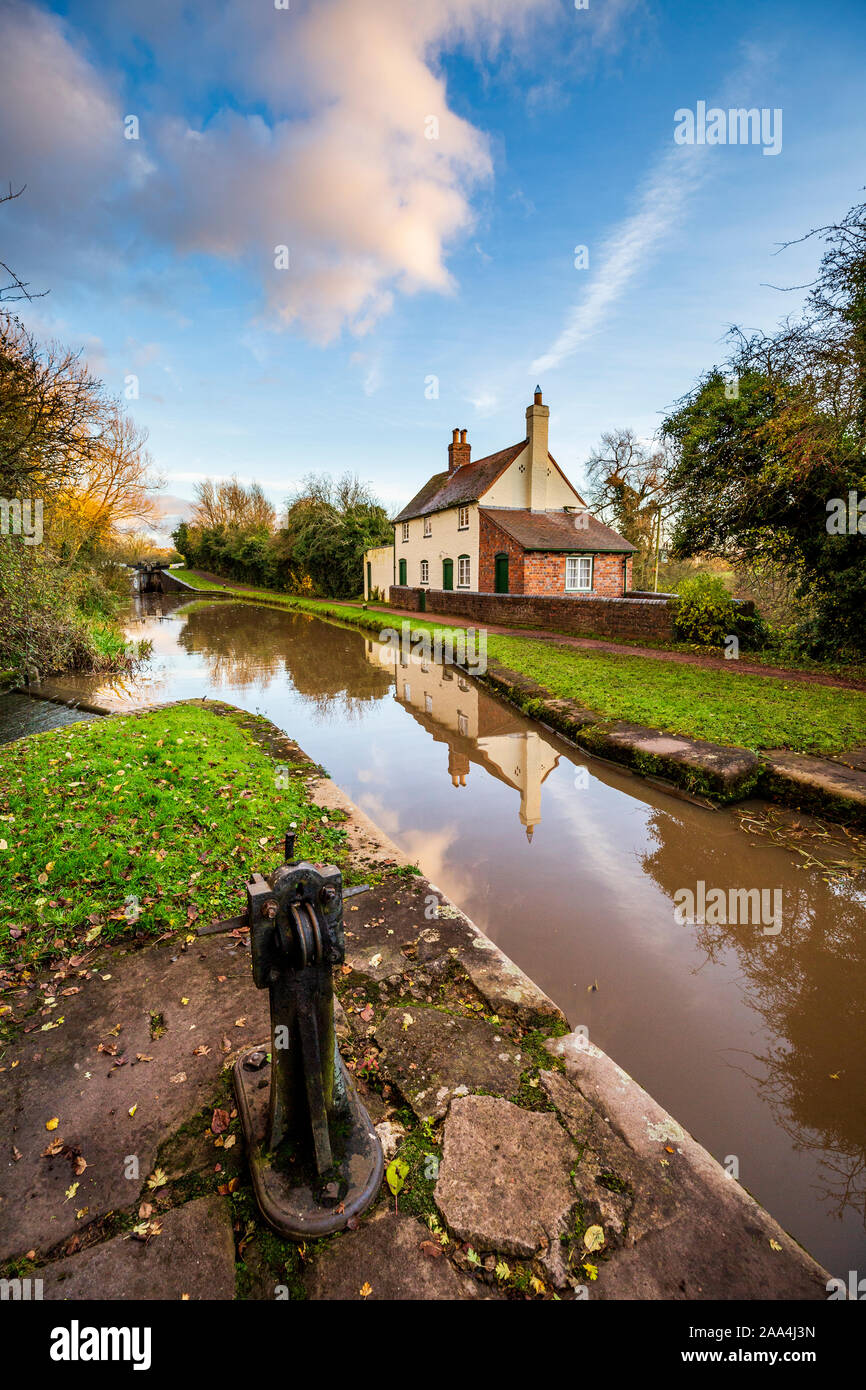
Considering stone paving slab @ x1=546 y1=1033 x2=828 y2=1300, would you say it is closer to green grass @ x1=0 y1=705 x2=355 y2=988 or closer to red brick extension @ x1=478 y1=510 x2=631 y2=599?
green grass @ x1=0 y1=705 x2=355 y2=988

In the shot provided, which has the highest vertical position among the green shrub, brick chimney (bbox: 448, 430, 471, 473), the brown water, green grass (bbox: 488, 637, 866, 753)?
brick chimney (bbox: 448, 430, 471, 473)

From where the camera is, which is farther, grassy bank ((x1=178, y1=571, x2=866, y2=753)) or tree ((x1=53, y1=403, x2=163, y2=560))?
tree ((x1=53, y1=403, x2=163, y2=560))

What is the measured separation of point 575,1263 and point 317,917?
4.66 feet

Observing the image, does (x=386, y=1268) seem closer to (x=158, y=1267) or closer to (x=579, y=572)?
(x=158, y=1267)

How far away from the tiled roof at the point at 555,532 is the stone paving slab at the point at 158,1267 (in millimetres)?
23096

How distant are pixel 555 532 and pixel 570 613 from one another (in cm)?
834

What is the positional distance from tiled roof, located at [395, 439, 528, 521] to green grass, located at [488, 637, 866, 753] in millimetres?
15157

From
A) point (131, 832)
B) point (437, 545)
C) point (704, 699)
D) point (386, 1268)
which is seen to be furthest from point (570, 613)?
point (386, 1268)

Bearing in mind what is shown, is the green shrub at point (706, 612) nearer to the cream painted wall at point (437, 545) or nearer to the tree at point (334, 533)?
the cream painted wall at point (437, 545)

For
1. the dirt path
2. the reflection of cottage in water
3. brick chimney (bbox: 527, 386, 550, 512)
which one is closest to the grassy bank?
the dirt path

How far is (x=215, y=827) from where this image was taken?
15.9 ft

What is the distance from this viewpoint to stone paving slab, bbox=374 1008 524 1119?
2469 mm
